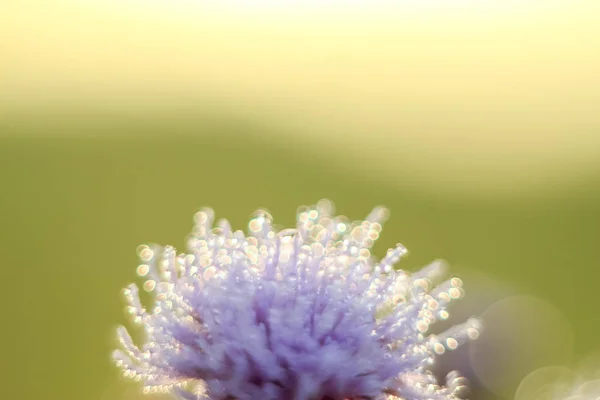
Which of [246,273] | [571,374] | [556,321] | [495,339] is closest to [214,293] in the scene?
[246,273]

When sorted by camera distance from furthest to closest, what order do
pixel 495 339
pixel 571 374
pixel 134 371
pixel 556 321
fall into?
pixel 556 321 → pixel 571 374 → pixel 495 339 → pixel 134 371

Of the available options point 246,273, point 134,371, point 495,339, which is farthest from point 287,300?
point 495,339

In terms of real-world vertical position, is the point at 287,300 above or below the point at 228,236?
below

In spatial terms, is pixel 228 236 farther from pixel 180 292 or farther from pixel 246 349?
pixel 246 349

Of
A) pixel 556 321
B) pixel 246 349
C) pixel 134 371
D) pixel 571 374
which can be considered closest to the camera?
pixel 246 349

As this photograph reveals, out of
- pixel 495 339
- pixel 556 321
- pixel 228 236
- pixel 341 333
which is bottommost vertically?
pixel 341 333

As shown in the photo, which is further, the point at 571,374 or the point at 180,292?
the point at 571,374
